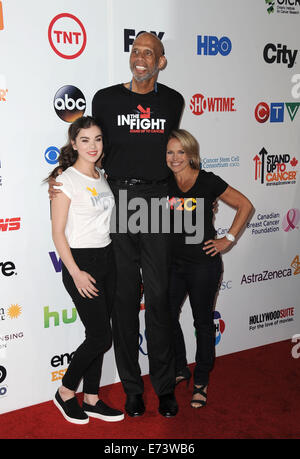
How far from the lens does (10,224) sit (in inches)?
108

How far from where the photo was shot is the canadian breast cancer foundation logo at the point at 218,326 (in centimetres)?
356

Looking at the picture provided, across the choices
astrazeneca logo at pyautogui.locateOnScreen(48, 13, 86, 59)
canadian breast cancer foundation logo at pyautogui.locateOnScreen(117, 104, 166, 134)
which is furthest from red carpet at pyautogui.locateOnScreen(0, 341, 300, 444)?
astrazeneca logo at pyautogui.locateOnScreen(48, 13, 86, 59)

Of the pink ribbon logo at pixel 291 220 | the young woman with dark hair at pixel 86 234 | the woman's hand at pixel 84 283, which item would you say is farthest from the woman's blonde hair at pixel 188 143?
the pink ribbon logo at pixel 291 220

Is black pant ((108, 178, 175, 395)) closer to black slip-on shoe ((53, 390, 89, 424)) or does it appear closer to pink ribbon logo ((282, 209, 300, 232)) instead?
black slip-on shoe ((53, 390, 89, 424))

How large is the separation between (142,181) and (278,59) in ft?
4.97

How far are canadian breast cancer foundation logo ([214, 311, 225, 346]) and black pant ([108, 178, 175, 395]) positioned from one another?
782mm

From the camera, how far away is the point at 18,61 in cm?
262

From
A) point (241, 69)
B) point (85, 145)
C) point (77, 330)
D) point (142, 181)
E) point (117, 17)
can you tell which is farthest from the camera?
point (241, 69)

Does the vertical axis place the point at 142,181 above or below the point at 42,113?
below

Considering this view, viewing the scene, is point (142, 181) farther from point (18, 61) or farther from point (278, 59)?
point (278, 59)

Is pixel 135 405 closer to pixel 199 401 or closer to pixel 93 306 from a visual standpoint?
pixel 199 401

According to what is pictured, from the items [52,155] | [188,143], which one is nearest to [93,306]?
[52,155]

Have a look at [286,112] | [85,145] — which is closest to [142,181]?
[85,145]
